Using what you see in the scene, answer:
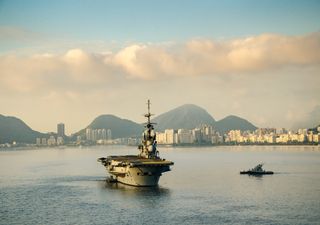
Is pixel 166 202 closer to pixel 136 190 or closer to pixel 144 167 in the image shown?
pixel 136 190

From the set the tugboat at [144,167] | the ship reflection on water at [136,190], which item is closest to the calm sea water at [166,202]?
the ship reflection on water at [136,190]

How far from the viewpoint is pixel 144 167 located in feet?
197

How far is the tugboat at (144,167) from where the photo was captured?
198 ft

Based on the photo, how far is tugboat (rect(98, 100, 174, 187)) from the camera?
60250 millimetres

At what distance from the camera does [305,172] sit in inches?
3541

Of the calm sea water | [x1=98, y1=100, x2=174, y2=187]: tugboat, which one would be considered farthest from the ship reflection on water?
[x1=98, y1=100, x2=174, y2=187]: tugboat

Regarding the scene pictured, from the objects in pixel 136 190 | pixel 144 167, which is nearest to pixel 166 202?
pixel 136 190

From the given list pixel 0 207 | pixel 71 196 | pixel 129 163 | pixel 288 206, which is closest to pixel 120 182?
pixel 129 163

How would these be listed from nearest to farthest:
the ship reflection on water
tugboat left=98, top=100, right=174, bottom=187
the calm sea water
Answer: the calm sea water, the ship reflection on water, tugboat left=98, top=100, right=174, bottom=187

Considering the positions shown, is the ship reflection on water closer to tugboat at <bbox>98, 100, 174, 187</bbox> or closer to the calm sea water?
the calm sea water

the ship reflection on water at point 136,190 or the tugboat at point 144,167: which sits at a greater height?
the tugboat at point 144,167

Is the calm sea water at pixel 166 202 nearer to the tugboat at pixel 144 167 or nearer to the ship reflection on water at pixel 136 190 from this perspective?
the ship reflection on water at pixel 136 190

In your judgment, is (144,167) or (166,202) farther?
(144,167)

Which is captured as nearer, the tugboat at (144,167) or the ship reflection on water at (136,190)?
the ship reflection on water at (136,190)
